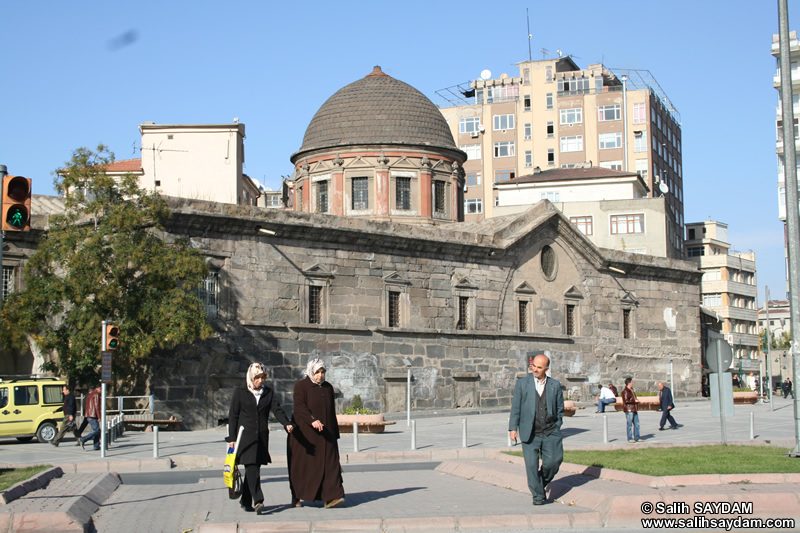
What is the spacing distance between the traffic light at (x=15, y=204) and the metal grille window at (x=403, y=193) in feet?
92.0

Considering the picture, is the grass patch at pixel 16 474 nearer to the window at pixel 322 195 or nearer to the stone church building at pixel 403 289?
the stone church building at pixel 403 289

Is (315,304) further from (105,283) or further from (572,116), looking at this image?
(572,116)

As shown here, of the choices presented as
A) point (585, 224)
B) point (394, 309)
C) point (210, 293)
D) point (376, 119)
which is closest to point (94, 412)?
A: point (210, 293)

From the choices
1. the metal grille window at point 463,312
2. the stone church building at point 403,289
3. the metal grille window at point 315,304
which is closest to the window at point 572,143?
the stone church building at point 403,289

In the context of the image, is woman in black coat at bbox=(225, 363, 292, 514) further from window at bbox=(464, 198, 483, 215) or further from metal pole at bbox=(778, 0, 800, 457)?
window at bbox=(464, 198, 483, 215)

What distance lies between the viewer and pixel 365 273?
32.4 meters

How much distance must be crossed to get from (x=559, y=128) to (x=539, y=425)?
214ft

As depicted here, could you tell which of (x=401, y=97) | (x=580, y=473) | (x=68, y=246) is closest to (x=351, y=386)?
(x=68, y=246)

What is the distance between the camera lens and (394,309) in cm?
3322

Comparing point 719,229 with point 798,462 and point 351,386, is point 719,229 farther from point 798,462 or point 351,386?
point 798,462

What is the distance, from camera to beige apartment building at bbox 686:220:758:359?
7600 centimetres

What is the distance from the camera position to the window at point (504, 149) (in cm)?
7625

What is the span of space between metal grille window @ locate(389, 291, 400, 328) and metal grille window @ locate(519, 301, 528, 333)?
245 inches

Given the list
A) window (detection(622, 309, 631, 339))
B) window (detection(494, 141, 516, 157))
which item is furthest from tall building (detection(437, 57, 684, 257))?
window (detection(622, 309, 631, 339))
